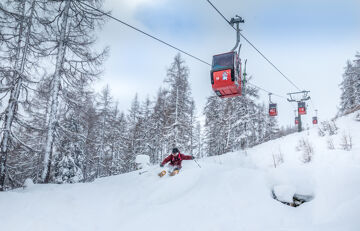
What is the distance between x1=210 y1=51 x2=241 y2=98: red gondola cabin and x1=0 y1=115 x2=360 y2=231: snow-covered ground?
3217 millimetres

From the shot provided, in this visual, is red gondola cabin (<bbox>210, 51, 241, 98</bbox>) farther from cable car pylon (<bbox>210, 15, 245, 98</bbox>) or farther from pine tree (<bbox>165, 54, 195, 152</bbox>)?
pine tree (<bbox>165, 54, 195, 152</bbox>)

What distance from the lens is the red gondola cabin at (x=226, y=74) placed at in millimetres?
7391

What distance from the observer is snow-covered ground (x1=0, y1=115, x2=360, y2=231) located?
3494mm

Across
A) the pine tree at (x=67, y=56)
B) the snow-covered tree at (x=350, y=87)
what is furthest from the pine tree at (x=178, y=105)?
the snow-covered tree at (x=350, y=87)

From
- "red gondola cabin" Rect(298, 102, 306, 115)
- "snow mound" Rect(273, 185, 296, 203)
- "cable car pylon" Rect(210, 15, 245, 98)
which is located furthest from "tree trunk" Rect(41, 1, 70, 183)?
"red gondola cabin" Rect(298, 102, 306, 115)

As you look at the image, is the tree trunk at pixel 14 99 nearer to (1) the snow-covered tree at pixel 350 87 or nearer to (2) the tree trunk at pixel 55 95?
(2) the tree trunk at pixel 55 95

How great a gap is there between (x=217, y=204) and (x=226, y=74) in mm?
4665

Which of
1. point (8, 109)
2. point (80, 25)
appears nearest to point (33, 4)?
point (80, 25)

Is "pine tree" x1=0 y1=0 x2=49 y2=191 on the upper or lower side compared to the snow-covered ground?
upper

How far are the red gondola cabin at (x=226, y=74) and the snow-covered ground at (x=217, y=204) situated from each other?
127 inches

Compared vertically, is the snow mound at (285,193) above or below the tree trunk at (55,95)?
below

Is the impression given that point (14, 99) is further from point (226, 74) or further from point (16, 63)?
point (226, 74)

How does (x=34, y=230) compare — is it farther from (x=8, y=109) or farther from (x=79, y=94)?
(x=79, y=94)

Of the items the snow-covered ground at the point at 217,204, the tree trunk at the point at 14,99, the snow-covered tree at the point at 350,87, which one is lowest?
the snow-covered ground at the point at 217,204
